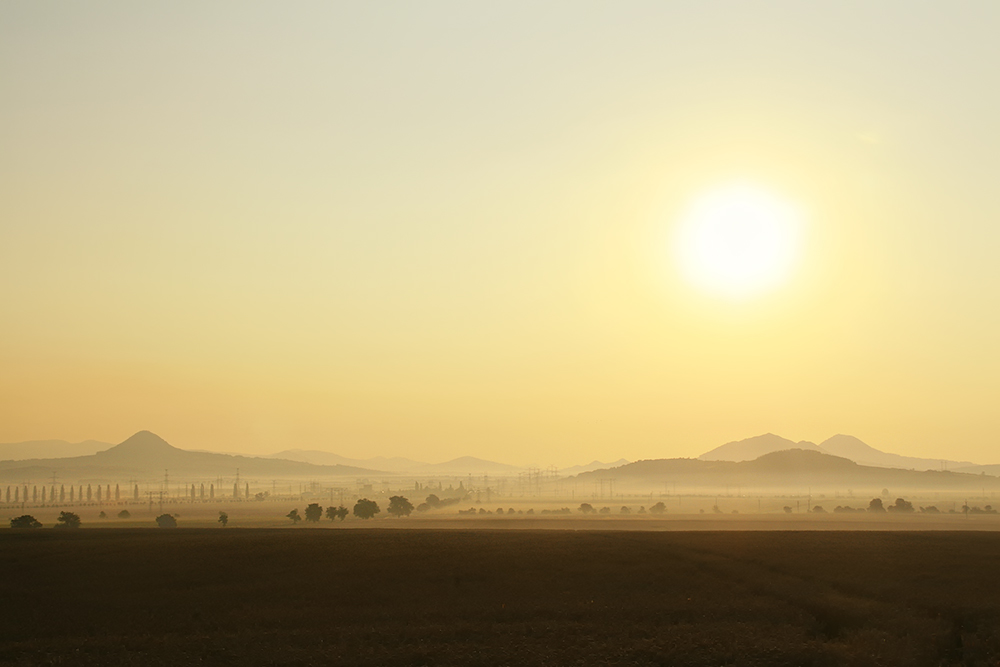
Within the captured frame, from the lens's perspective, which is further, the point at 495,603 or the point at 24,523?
the point at 24,523

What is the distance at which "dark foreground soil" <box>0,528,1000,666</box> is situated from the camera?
158 ft

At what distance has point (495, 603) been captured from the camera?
61.0m

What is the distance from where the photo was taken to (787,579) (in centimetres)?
7031

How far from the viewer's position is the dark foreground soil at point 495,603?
48125mm

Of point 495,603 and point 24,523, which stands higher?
point 24,523

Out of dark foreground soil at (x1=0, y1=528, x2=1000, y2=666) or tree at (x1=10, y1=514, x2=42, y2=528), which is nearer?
dark foreground soil at (x1=0, y1=528, x2=1000, y2=666)

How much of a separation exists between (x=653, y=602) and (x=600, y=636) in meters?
10.6

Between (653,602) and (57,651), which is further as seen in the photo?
(653,602)

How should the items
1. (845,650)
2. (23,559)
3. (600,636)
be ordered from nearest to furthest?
(845,650)
(600,636)
(23,559)

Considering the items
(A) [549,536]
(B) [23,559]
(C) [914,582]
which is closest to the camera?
(C) [914,582]

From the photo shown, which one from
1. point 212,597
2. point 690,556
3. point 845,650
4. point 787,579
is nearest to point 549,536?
point 690,556

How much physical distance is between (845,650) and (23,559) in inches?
2794

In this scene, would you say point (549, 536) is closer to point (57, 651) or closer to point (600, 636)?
point (600, 636)

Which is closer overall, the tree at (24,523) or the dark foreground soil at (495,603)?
the dark foreground soil at (495,603)
